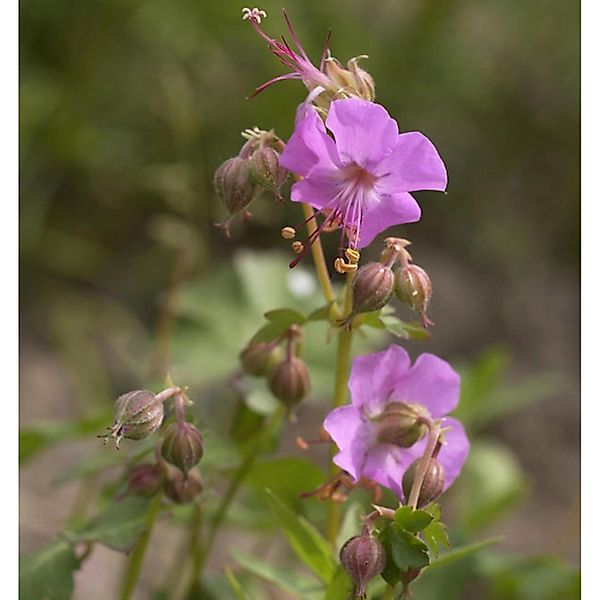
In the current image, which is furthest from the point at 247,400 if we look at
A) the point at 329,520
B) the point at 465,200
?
the point at 465,200

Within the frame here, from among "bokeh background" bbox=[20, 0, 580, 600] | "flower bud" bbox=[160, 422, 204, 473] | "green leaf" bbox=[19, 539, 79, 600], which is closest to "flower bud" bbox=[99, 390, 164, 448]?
"flower bud" bbox=[160, 422, 204, 473]

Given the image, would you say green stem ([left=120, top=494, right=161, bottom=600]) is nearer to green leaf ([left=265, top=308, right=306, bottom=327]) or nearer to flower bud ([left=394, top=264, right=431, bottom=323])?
green leaf ([left=265, top=308, right=306, bottom=327])

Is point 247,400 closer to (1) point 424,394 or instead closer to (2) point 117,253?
(1) point 424,394

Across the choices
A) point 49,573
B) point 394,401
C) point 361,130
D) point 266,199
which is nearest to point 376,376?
point 394,401

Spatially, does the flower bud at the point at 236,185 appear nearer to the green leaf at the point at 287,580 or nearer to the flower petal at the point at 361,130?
the flower petal at the point at 361,130

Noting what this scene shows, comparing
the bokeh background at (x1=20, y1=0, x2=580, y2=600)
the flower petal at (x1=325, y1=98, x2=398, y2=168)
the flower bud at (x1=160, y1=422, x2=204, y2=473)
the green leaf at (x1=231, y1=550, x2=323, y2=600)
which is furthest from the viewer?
the bokeh background at (x1=20, y1=0, x2=580, y2=600)

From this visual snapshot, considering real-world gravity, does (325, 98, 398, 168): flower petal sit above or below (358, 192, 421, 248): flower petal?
above

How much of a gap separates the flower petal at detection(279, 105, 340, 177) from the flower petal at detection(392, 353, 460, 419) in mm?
228

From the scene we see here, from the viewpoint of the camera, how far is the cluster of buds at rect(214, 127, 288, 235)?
2.89 ft

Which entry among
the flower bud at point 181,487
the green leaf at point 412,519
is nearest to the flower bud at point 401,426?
the green leaf at point 412,519

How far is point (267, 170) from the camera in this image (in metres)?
0.88

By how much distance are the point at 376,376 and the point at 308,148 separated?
236 mm

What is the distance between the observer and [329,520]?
3.54 feet

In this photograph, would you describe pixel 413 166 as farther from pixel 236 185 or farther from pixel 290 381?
pixel 290 381
